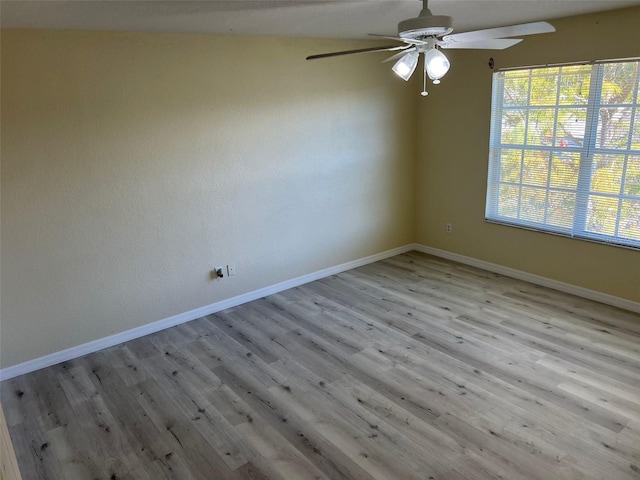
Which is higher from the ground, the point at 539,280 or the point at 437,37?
the point at 437,37

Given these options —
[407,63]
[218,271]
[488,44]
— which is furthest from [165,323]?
[488,44]

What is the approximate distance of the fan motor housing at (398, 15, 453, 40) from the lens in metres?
2.10

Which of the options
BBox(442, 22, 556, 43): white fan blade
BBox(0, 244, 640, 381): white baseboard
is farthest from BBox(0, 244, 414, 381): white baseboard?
BBox(442, 22, 556, 43): white fan blade

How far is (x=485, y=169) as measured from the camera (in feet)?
15.7

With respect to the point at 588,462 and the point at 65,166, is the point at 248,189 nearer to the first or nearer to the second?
the point at 65,166

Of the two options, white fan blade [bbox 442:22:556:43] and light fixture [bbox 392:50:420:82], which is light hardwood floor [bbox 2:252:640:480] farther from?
white fan blade [bbox 442:22:556:43]

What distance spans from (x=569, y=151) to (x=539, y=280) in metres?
1.26

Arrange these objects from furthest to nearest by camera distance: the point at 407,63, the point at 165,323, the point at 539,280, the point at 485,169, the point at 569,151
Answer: the point at 485,169 → the point at 539,280 → the point at 569,151 → the point at 165,323 → the point at 407,63

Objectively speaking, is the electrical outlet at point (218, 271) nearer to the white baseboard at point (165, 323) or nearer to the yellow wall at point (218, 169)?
the yellow wall at point (218, 169)

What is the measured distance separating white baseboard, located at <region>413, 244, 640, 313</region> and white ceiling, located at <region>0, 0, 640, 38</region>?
2324mm

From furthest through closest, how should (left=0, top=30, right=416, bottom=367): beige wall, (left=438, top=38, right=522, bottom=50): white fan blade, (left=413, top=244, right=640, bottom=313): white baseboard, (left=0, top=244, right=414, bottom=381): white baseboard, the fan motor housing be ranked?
(left=413, top=244, right=640, bottom=313): white baseboard
(left=0, top=244, right=414, bottom=381): white baseboard
(left=0, top=30, right=416, bottom=367): beige wall
(left=438, top=38, right=522, bottom=50): white fan blade
the fan motor housing

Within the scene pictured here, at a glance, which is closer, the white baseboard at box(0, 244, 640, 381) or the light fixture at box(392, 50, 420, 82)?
the light fixture at box(392, 50, 420, 82)

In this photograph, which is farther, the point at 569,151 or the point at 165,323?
the point at 569,151

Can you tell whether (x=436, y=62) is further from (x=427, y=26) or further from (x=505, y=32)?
(x=505, y=32)
